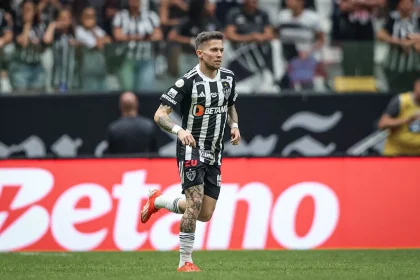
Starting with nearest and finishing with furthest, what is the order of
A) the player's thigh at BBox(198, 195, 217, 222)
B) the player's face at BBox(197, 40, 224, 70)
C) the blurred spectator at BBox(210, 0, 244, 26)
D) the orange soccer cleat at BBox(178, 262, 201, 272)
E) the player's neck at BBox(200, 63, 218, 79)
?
the orange soccer cleat at BBox(178, 262, 201, 272) < the player's face at BBox(197, 40, 224, 70) < the player's neck at BBox(200, 63, 218, 79) < the player's thigh at BBox(198, 195, 217, 222) < the blurred spectator at BBox(210, 0, 244, 26)

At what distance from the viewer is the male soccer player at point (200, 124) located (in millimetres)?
9578

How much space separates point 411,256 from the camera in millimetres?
11883

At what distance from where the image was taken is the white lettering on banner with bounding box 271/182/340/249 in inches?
540

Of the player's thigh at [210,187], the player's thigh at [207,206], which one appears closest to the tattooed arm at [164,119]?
the player's thigh at [210,187]

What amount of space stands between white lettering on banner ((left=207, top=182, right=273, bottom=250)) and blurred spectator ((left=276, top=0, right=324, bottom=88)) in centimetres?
363

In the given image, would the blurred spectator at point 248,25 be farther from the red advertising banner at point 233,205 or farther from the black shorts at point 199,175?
the black shorts at point 199,175

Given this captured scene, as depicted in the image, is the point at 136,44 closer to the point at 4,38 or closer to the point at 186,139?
the point at 4,38

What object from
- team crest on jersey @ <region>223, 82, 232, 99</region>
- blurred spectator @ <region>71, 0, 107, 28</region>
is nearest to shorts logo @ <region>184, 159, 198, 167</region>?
team crest on jersey @ <region>223, 82, 232, 99</region>

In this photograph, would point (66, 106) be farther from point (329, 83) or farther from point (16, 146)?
point (329, 83)

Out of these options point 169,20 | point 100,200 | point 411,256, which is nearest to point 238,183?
point 100,200

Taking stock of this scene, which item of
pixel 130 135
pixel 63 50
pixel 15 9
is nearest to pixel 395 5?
pixel 130 135

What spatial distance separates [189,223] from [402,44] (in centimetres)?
866

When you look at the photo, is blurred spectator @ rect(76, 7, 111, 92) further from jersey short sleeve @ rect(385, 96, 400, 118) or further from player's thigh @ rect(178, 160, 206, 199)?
player's thigh @ rect(178, 160, 206, 199)

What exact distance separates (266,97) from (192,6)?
7.04ft
